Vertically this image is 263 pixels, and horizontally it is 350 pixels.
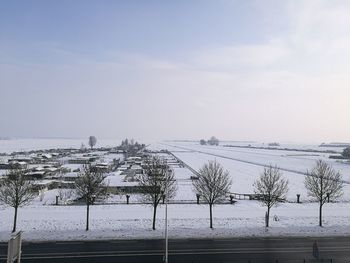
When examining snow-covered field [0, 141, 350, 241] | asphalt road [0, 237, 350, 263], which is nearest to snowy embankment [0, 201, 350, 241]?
snow-covered field [0, 141, 350, 241]

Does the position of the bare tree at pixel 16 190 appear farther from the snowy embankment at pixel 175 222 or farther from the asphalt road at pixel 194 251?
the asphalt road at pixel 194 251

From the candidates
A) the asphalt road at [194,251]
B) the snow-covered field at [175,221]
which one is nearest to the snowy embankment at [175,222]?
the snow-covered field at [175,221]

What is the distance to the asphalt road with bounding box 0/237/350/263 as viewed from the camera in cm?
2669

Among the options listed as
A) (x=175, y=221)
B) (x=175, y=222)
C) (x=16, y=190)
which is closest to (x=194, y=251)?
(x=175, y=222)

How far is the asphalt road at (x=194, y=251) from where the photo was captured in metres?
26.7

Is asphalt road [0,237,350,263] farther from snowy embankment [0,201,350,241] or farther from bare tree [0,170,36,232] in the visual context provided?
bare tree [0,170,36,232]

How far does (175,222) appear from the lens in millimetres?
38469

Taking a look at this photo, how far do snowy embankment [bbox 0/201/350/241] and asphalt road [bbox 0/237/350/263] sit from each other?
1.91m

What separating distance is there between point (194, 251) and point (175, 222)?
9.77 m

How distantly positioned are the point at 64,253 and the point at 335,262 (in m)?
18.2

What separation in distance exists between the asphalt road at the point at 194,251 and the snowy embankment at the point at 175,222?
1909 mm

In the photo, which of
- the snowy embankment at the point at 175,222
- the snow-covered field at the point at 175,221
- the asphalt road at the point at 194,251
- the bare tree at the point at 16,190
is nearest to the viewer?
the asphalt road at the point at 194,251

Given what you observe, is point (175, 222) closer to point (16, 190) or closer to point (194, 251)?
point (194, 251)

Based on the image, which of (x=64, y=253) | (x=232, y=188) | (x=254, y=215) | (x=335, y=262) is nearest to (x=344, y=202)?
(x=254, y=215)
